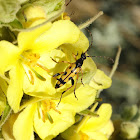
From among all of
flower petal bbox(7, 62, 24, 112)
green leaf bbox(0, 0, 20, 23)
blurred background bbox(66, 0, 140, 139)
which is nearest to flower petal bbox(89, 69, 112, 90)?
flower petal bbox(7, 62, 24, 112)

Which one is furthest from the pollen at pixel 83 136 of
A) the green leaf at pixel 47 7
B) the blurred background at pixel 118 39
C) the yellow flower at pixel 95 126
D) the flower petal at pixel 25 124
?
the blurred background at pixel 118 39

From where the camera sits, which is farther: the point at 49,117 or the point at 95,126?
the point at 95,126

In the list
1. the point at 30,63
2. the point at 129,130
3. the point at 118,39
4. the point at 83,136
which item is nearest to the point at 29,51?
the point at 30,63

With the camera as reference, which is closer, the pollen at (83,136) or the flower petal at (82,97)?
the flower petal at (82,97)

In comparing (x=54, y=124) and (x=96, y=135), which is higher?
(x=54, y=124)

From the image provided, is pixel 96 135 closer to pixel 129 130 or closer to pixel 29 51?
pixel 129 130

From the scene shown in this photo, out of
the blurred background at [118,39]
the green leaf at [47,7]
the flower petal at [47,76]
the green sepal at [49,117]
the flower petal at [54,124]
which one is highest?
the green leaf at [47,7]

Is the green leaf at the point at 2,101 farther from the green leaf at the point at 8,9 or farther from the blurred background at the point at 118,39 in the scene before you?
the blurred background at the point at 118,39
